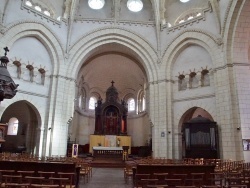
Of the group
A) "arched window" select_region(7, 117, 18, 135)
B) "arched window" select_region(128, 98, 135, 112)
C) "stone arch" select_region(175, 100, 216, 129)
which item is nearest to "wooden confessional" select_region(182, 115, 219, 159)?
"stone arch" select_region(175, 100, 216, 129)

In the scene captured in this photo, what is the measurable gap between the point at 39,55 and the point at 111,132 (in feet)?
46.2

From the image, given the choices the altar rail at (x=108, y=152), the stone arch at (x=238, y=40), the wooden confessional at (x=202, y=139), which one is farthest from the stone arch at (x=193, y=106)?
the altar rail at (x=108, y=152)

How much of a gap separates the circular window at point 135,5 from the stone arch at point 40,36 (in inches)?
335

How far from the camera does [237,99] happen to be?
644 inches

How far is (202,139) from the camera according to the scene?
17.5 meters

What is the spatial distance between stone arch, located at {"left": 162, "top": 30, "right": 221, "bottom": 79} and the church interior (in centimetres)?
9

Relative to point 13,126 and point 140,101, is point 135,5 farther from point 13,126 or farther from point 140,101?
point 13,126

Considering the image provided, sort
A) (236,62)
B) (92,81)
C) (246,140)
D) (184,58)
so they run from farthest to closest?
(92,81) → (184,58) → (236,62) → (246,140)

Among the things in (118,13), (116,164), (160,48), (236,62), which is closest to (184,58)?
(160,48)

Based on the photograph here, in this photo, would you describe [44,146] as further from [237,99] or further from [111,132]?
[237,99]

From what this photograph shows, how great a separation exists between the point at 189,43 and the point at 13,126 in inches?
808

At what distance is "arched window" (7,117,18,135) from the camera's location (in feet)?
82.1

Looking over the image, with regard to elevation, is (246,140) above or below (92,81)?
below

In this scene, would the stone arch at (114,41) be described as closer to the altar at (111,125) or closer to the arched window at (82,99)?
the altar at (111,125)
